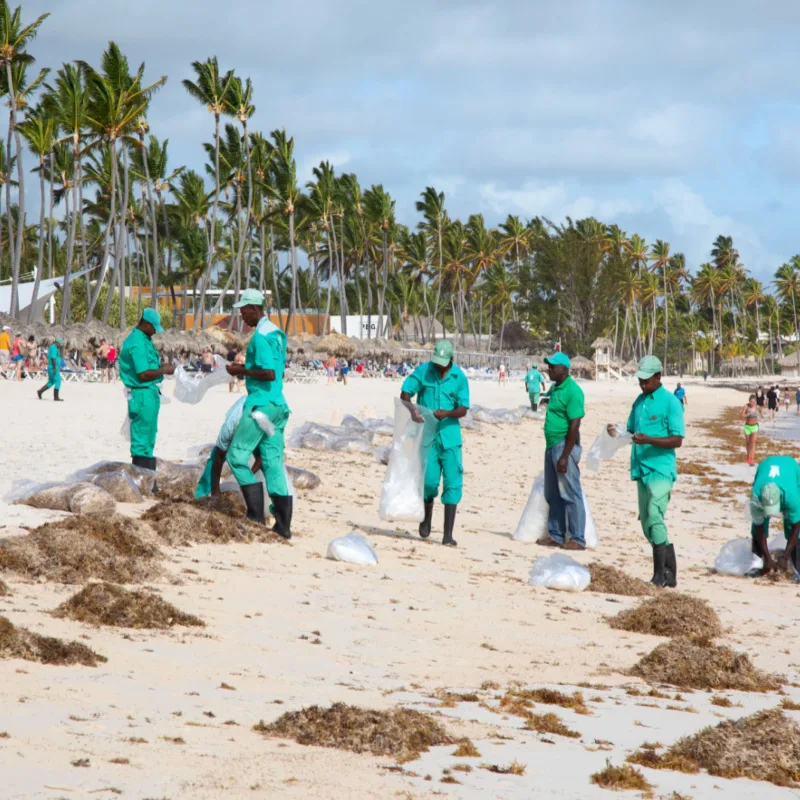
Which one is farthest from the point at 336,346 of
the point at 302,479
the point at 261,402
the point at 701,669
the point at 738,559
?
the point at 701,669

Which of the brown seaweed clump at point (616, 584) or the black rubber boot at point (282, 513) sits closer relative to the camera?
the brown seaweed clump at point (616, 584)

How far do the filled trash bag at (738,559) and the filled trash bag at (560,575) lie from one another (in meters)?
1.70

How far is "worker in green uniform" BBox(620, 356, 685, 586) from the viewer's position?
283 inches

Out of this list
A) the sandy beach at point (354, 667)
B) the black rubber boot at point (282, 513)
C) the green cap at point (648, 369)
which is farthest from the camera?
the black rubber boot at point (282, 513)

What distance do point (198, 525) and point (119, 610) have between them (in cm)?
225

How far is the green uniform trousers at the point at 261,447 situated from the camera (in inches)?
281

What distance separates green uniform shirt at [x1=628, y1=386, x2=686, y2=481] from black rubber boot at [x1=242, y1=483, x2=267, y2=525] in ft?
8.59

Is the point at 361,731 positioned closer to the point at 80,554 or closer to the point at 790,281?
the point at 80,554

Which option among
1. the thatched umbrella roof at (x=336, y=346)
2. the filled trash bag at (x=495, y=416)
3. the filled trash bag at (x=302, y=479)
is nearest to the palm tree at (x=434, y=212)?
the thatched umbrella roof at (x=336, y=346)

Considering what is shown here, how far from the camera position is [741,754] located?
355 centimetres

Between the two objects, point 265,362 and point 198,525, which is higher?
point 265,362

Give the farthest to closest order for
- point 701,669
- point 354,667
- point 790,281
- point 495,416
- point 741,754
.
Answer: point 790,281 → point 495,416 → point 701,669 → point 354,667 → point 741,754

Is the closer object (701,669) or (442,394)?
(701,669)

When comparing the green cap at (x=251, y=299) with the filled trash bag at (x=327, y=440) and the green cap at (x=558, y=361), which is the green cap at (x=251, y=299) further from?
the filled trash bag at (x=327, y=440)
